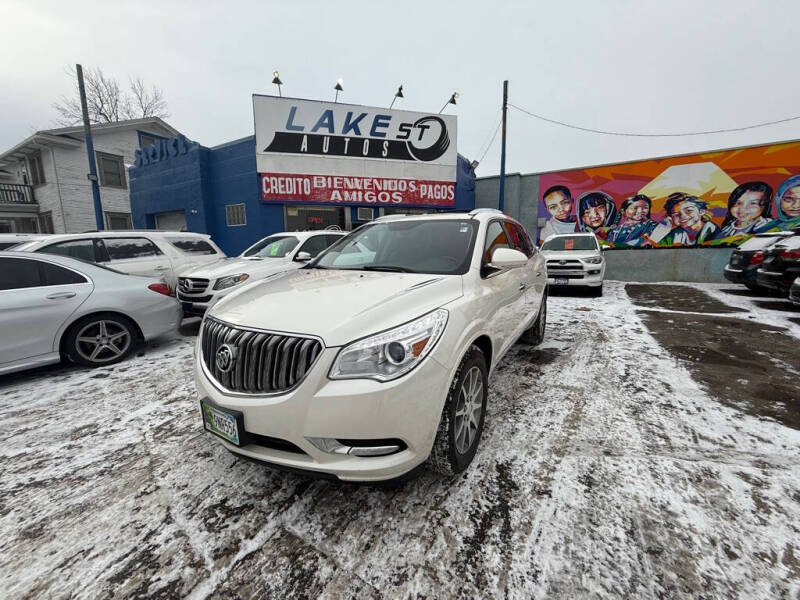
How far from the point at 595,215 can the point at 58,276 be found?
15521mm

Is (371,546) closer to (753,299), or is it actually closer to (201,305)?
(201,305)

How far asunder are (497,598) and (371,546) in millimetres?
620

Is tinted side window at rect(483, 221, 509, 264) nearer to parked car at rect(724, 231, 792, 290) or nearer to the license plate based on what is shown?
the license plate

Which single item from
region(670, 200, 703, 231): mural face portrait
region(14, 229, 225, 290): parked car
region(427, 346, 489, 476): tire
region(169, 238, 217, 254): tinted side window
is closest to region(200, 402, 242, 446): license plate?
region(427, 346, 489, 476): tire

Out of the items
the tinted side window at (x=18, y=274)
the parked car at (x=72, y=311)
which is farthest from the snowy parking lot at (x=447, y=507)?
the tinted side window at (x=18, y=274)

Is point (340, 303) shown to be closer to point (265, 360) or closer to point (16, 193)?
point (265, 360)

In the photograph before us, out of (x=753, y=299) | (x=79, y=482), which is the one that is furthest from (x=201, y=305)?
(x=753, y=299)

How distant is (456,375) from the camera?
2.06 metres

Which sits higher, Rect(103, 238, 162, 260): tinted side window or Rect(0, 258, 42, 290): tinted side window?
Rect(103, 238, 162, 260): tinted side window

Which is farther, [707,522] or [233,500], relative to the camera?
[233,500]

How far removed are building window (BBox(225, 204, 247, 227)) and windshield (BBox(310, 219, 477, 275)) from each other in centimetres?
1126

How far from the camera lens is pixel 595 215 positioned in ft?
46.1

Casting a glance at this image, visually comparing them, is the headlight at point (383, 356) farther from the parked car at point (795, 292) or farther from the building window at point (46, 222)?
the building window at point (46, 222)

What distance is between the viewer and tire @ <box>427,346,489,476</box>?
2020mm
